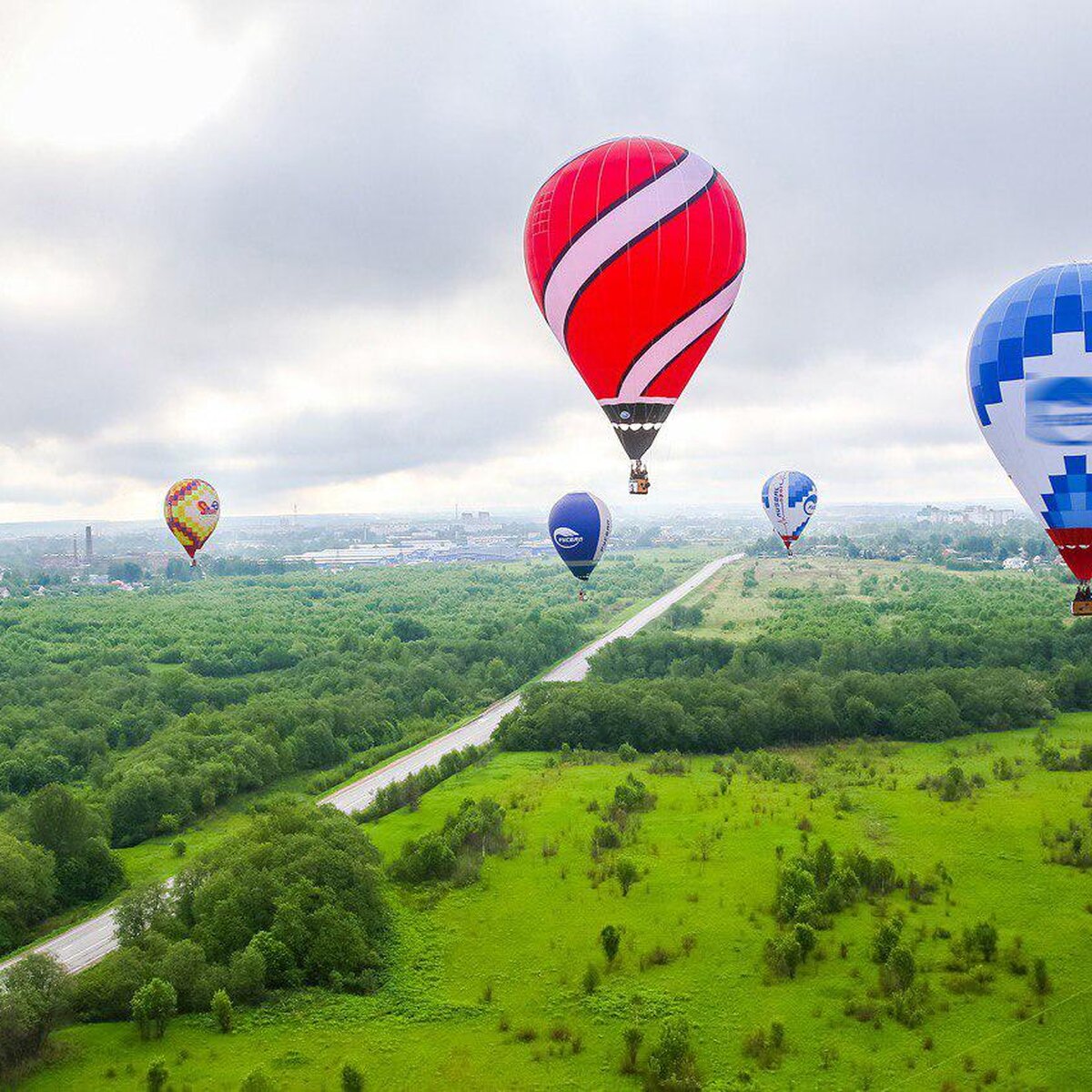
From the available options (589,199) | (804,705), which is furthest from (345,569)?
(589,199)

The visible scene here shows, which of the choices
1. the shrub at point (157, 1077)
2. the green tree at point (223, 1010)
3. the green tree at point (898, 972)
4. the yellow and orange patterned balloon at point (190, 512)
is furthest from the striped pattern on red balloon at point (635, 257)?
the yellow and orange patterned balloon at point (190, 512)

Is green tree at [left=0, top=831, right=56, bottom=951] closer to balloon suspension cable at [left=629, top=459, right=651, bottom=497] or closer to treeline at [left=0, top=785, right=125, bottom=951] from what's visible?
treeline at [left=0, top=785, right=125, bottom=951]

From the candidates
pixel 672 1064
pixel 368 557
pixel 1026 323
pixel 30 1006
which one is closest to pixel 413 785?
pixel 30 1006

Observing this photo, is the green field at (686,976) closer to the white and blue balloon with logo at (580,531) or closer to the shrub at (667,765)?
the shrub at (667,765)

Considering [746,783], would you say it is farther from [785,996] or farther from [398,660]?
[398,660]

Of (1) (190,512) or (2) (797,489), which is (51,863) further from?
(2) (797,489)

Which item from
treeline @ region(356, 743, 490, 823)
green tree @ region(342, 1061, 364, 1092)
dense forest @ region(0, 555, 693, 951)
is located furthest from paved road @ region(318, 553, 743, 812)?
green tree @ region(342, 1061, 364, 1092)
